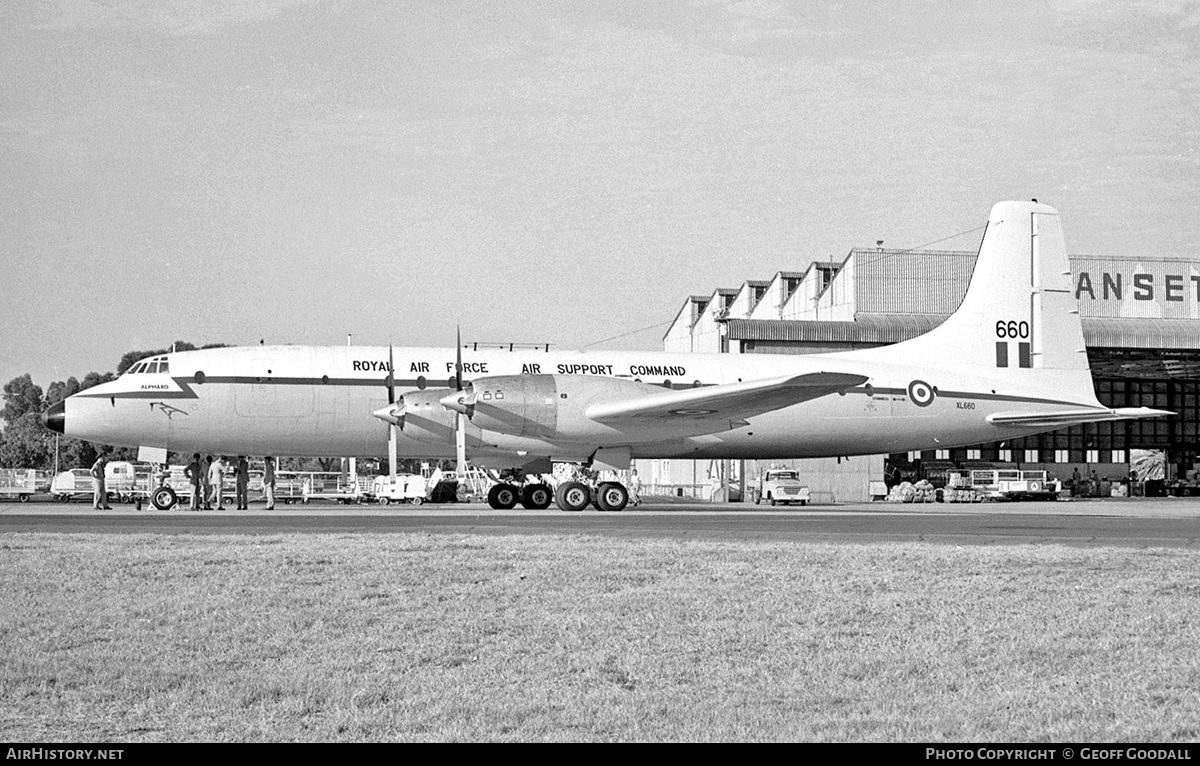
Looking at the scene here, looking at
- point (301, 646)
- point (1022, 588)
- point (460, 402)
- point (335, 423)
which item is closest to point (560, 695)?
point (301, 646)

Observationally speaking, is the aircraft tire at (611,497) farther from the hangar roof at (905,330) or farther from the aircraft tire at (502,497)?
the hangar roof at (905,330)

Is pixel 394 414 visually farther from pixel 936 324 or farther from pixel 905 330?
pixel 936 324

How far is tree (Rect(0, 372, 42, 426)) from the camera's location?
116812 mm

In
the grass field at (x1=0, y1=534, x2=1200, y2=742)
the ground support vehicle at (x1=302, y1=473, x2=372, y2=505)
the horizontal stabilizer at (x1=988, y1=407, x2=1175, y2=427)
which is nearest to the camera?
the grass field at (x1=0, y1=534, x2=1200, y2=742)

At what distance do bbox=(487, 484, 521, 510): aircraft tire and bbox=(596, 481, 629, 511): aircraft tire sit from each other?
312cm

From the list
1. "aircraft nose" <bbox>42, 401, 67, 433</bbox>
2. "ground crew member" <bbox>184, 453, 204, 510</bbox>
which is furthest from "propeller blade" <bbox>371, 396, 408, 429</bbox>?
"aircraft nose" <bbox>42, 401, 67, 433</bbox>

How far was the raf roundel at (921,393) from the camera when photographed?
35.2m

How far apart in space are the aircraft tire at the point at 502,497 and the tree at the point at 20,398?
311ft

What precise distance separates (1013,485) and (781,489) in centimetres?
1498

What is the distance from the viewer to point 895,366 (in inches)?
1411

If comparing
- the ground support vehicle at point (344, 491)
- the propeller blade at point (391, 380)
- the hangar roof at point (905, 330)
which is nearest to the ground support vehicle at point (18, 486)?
the ground support vehicle at point (344, 491)

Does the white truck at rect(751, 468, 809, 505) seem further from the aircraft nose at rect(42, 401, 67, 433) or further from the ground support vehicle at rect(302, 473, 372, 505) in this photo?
the aircraft nose at rect(42, 401, 67, 433)

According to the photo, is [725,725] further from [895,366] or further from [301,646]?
[895,366]
